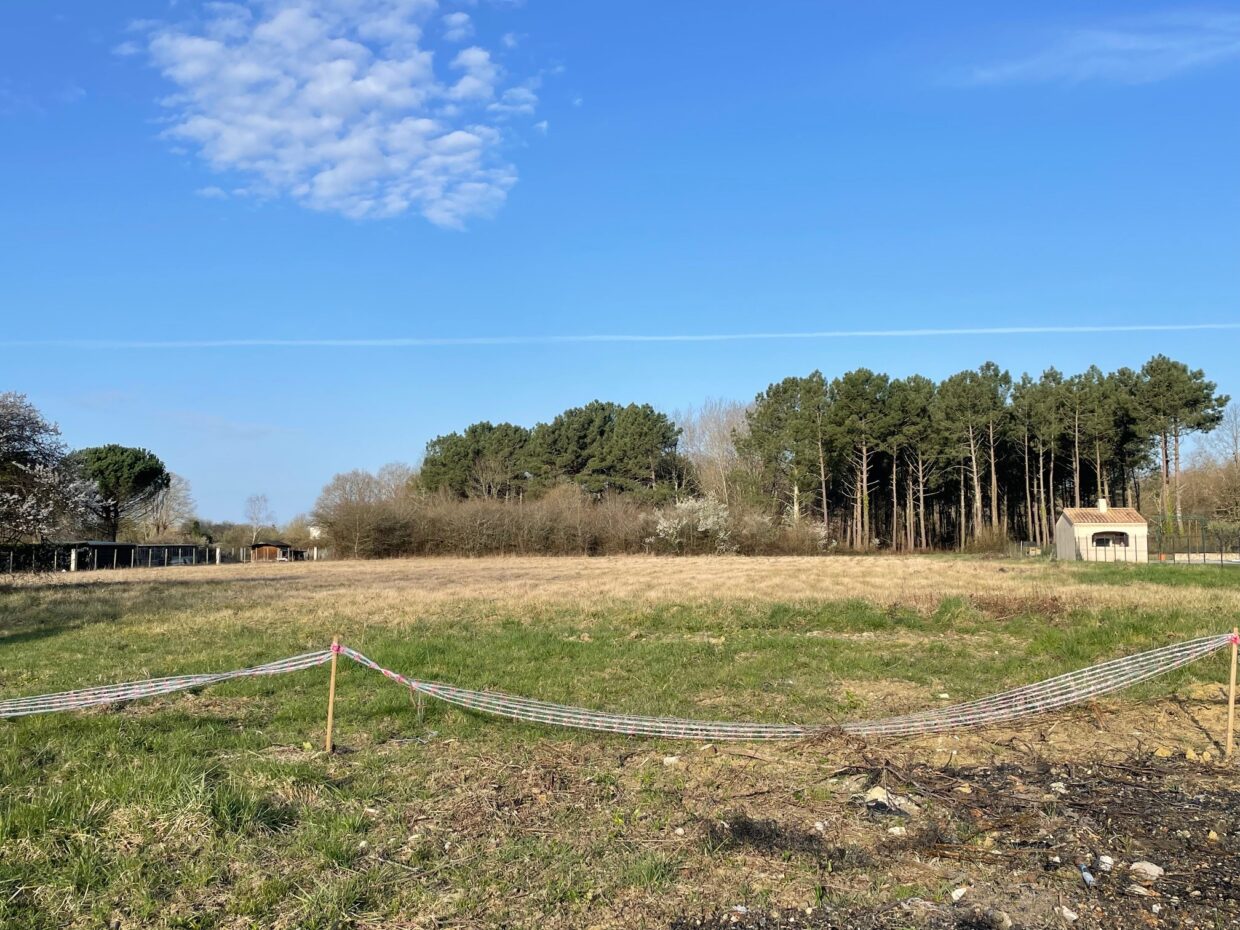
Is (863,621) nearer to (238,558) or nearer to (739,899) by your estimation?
(739,899)

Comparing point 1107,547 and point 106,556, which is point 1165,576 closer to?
point 1107,547

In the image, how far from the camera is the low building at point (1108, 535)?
46281 millimetres

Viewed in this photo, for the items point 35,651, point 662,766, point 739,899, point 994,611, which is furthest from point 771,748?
point 35,651

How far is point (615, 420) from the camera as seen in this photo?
262 feet

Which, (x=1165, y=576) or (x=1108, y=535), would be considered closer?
(x=1165, y=576)

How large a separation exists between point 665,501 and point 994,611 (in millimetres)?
55401

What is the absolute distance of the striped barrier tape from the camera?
792cm

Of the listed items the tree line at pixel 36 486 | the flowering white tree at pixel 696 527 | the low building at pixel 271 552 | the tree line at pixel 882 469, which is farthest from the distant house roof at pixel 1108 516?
the low building at pixel 271 552

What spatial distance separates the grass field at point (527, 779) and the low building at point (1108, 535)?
35.6m

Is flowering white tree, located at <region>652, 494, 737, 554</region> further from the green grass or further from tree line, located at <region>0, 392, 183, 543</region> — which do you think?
tree line, located at <region>0, 392, 183, 543</region>

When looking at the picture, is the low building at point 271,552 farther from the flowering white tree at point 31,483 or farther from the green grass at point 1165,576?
the green grass at point 1165,576

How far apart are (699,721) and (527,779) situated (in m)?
2.50

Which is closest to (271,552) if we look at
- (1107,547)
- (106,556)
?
(106,556)

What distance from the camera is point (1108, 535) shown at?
47.7m
